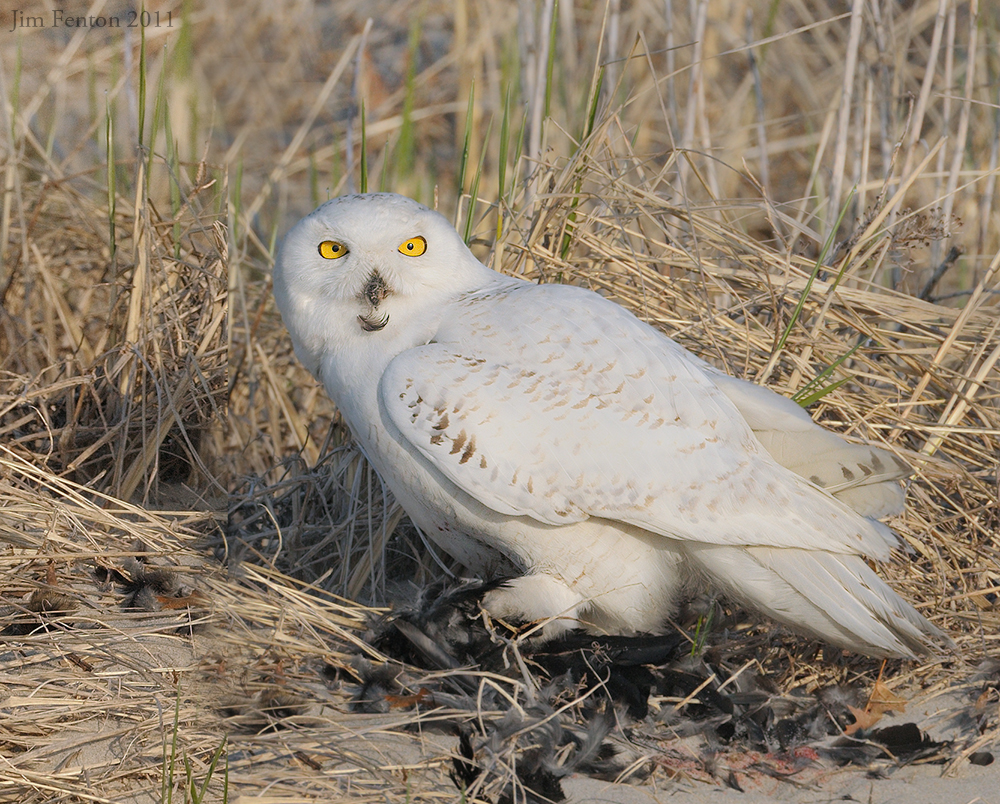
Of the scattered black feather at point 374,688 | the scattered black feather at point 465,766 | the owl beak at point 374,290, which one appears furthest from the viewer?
the owl beak at point 374,290

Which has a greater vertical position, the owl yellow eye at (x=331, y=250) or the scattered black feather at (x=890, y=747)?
the owl yellow eye at (x=331, y=250)

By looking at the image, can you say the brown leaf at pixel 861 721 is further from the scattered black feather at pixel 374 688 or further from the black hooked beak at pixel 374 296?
the black hooked beak at pixel 374 296

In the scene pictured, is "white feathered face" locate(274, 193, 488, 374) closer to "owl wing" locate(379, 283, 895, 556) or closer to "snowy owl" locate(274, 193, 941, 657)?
"snowy owl" locate(274, 193, 941, 657)

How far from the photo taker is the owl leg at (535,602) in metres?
2.51

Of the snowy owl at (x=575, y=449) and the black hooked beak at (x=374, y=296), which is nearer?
the snowy owl at (x=575, y=449)

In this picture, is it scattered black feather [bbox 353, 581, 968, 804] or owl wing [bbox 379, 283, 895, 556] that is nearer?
scattered black feather [bbox 353, 581, 968, 804]

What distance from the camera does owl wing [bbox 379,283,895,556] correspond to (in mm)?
2330

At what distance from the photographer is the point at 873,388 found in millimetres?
3250

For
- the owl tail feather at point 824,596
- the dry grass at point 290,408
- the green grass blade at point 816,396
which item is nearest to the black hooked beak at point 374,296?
the dry grass at point 290,408

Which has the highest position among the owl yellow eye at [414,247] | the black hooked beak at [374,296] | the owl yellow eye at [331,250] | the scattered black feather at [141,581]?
the owl yellow eye at [414,247]

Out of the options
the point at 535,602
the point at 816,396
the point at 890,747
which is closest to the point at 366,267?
the point at 535,602

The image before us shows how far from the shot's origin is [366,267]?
2.51m

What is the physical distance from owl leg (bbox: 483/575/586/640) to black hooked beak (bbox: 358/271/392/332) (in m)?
0.72

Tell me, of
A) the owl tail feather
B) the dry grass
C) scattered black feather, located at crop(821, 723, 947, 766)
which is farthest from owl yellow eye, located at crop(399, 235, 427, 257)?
scattered black feather, located at crop(821, 723, 947, 766)
